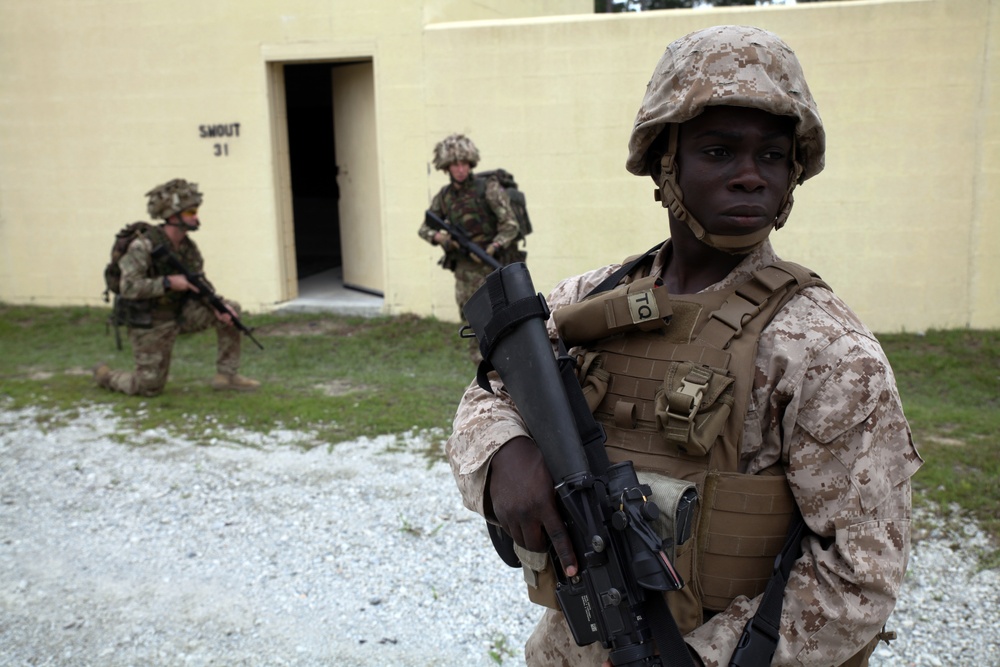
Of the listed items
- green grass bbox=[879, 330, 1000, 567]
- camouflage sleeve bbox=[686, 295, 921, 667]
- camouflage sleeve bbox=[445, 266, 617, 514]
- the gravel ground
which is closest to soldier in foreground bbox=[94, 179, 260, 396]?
the gravel ground

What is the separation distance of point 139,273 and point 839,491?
6404 millimetres

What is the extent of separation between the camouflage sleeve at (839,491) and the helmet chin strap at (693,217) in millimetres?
189

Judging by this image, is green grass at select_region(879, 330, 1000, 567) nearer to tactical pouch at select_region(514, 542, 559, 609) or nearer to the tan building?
the tan building

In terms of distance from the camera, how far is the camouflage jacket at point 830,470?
128 centimetres

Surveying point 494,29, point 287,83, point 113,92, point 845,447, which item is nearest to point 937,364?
point 494,29

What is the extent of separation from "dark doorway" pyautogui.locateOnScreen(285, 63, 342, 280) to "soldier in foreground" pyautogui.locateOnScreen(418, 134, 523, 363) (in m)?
7.51

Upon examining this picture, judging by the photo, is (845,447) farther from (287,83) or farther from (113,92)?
(287,83)

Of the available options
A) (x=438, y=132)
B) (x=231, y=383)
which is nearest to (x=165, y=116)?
(x=438, y=132)

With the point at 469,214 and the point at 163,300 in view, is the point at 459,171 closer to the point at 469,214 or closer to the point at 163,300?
the point at 469,214

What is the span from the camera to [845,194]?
835 centimetres

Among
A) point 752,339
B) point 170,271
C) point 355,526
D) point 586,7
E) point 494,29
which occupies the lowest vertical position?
point 355,526

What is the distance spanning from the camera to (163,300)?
6.91m

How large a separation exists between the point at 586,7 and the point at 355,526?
10273 mm

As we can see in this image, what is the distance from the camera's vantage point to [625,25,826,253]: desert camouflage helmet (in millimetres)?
1382
